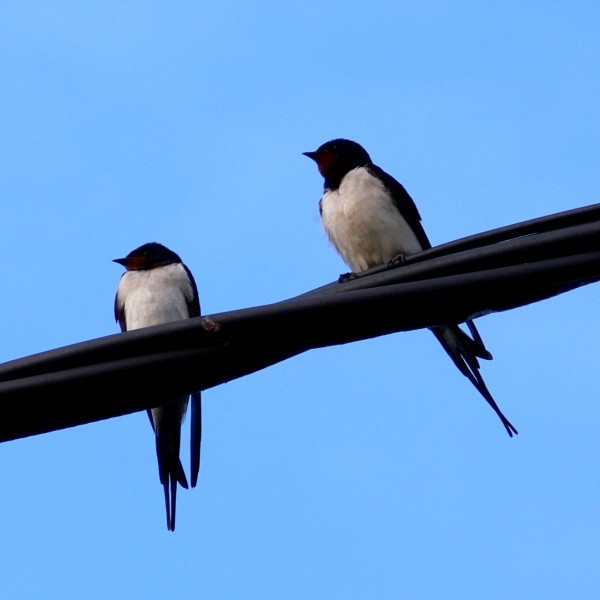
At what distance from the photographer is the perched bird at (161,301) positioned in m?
5.58

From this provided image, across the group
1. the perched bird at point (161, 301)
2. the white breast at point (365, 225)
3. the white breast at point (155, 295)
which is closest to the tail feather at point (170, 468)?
the perched bird at point (161, 301)

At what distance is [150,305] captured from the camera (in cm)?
578

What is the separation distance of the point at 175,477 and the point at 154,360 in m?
3.12

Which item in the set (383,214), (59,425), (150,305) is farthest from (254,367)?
(150,305)

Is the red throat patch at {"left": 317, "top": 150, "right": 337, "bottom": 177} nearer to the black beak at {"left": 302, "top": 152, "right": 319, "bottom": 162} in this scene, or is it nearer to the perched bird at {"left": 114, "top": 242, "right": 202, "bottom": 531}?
the black beak at {"left": 302, "top": 152, "right": 319, "bottom": 162}

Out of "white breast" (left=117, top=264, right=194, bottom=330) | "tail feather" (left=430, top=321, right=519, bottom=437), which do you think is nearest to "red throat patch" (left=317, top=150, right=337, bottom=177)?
"white breast" (left=117, top=264, right=194, bottom=330)

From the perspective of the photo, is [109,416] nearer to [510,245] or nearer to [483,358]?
[510,245]

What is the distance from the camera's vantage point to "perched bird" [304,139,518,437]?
5023mm

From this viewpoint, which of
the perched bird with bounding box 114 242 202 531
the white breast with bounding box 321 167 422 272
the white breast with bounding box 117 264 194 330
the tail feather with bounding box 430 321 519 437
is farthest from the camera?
the white breast with bounding box 117 264 194 330

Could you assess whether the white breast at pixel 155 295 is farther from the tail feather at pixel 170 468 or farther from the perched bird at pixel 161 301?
the tail feather at pixel 170 468

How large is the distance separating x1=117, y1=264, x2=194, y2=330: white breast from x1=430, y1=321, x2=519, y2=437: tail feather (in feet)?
6.01

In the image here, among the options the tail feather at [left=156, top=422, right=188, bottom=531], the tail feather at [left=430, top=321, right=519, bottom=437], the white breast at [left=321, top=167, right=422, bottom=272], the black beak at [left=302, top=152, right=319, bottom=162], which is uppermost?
the black beak at [left=302, top=152, right=319, bottom=162]

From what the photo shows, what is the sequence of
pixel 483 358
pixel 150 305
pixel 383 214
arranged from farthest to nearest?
pixel 150 305 < pixel 383 214 < pixel 483 358

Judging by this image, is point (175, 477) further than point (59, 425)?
Yes
